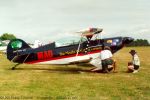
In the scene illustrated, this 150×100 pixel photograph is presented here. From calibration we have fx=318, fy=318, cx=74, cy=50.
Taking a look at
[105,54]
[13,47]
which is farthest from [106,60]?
[13,47]

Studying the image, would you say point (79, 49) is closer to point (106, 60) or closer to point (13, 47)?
point (106, 60)

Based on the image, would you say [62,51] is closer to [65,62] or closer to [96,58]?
[65,62]

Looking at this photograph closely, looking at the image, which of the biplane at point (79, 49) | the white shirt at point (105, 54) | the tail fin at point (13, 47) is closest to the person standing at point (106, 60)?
the white shirt at point (105, 54)

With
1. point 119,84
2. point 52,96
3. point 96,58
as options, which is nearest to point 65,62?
point 96,58

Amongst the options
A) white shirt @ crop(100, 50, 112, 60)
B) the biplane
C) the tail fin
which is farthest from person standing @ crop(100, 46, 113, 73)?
the tail fin

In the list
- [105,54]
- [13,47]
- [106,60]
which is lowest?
[106,60]

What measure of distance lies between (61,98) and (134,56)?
308 inches

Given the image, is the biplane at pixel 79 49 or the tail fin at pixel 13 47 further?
the tail fin at pixel 13 47

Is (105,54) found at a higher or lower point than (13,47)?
lower

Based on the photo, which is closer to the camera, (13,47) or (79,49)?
(79,49)

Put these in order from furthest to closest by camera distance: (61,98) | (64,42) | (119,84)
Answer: (64,42)
(119,84)
(61,98)

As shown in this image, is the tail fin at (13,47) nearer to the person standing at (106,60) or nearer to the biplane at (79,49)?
the biplane at (79,49)

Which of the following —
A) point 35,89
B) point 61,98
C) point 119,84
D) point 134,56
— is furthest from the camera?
point 134,56

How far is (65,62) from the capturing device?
52.9 feet
